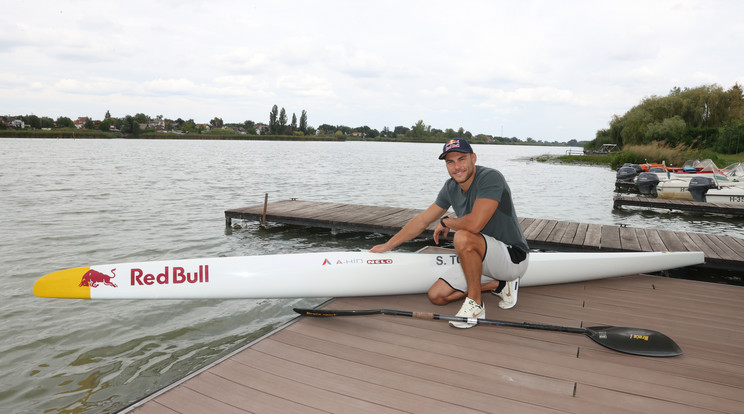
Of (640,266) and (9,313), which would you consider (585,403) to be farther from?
(9,313)

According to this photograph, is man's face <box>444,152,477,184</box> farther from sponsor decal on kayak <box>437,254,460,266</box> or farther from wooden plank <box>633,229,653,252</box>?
wooden plank <box>633,229,653,252</box>

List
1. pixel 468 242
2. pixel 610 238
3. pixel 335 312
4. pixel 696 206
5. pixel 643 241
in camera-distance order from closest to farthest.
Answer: pixel 468 242 → pixel 335 312 → pixel 643 241 → pixel 610 238 → pixel 696 206

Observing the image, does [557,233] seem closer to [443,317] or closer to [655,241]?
[655,241]

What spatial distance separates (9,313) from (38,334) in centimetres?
104

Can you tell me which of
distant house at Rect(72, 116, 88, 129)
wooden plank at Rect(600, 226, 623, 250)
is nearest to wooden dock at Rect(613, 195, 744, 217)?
wooden plank at Rect(600, 226, 623, 250)

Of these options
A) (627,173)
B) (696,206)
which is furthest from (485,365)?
(627,173)

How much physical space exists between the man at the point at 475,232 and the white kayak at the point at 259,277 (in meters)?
0.35

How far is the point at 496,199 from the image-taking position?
359 centimetres

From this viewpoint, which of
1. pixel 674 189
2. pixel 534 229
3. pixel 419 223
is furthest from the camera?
pixel 674 189

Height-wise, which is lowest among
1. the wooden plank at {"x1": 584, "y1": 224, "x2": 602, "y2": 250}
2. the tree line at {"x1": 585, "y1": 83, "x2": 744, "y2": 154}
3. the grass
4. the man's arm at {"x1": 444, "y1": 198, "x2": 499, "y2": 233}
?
the wooden plank at {"x1": 584, "y1": 224, "x2": 602, "y2": 250}

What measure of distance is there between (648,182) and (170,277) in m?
19.4

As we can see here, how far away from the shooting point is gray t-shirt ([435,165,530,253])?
363cm

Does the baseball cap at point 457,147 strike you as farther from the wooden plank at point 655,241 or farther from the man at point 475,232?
the wooden plank at point 655,241

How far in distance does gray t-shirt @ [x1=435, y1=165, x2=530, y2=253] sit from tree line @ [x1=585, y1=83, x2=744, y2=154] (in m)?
40.4
